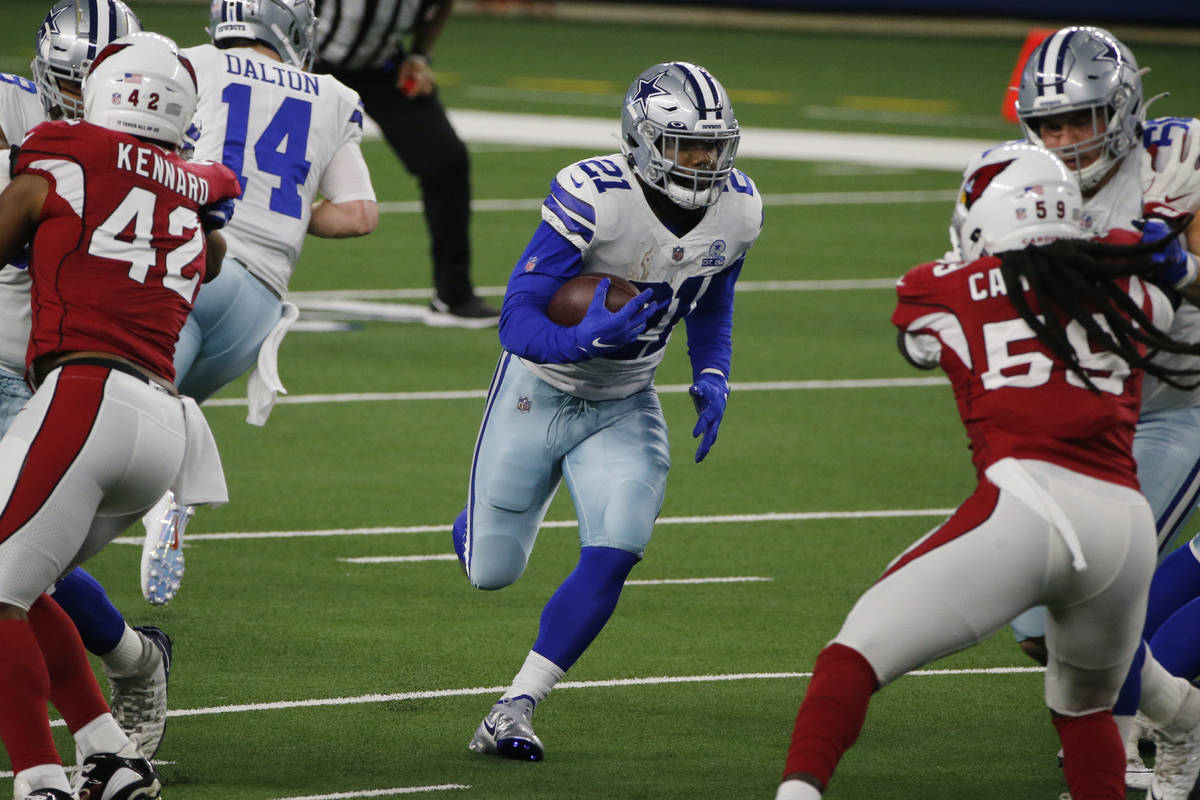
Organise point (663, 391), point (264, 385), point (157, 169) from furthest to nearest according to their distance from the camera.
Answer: point (663, 391), point (264, 385), point (157, 169)

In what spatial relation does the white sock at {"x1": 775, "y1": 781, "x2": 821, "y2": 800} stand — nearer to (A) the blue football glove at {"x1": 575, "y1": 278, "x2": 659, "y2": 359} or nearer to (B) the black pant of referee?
(A) the blue football glove at {"x1": 575, "y1": 278, "x2": 659, "y2": 359}

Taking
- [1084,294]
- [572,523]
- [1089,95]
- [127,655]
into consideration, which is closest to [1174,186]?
[1089,95]

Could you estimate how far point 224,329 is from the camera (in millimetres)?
5789

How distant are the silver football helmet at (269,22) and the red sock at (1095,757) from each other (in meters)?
3.40

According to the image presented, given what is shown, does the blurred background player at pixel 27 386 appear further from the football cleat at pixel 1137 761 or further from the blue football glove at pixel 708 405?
the football cleat at pixel 1137 761

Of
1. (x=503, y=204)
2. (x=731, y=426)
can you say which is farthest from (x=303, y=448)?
(x=503, y=204)

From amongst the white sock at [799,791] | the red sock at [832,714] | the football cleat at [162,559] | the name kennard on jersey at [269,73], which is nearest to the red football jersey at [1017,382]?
the red sock at [832,714]

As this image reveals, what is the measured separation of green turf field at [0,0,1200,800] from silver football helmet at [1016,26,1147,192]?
147 cm

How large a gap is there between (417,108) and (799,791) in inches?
279

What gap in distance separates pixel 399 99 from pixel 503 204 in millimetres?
3615

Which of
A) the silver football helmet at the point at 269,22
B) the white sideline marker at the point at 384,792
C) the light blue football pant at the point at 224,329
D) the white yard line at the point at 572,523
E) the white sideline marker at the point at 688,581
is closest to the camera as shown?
the white sideline marker at the point at 384,792

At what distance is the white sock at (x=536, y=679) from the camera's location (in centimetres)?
481

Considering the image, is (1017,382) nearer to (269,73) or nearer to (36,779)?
(36,779)

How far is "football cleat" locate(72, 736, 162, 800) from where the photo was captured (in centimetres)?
417
